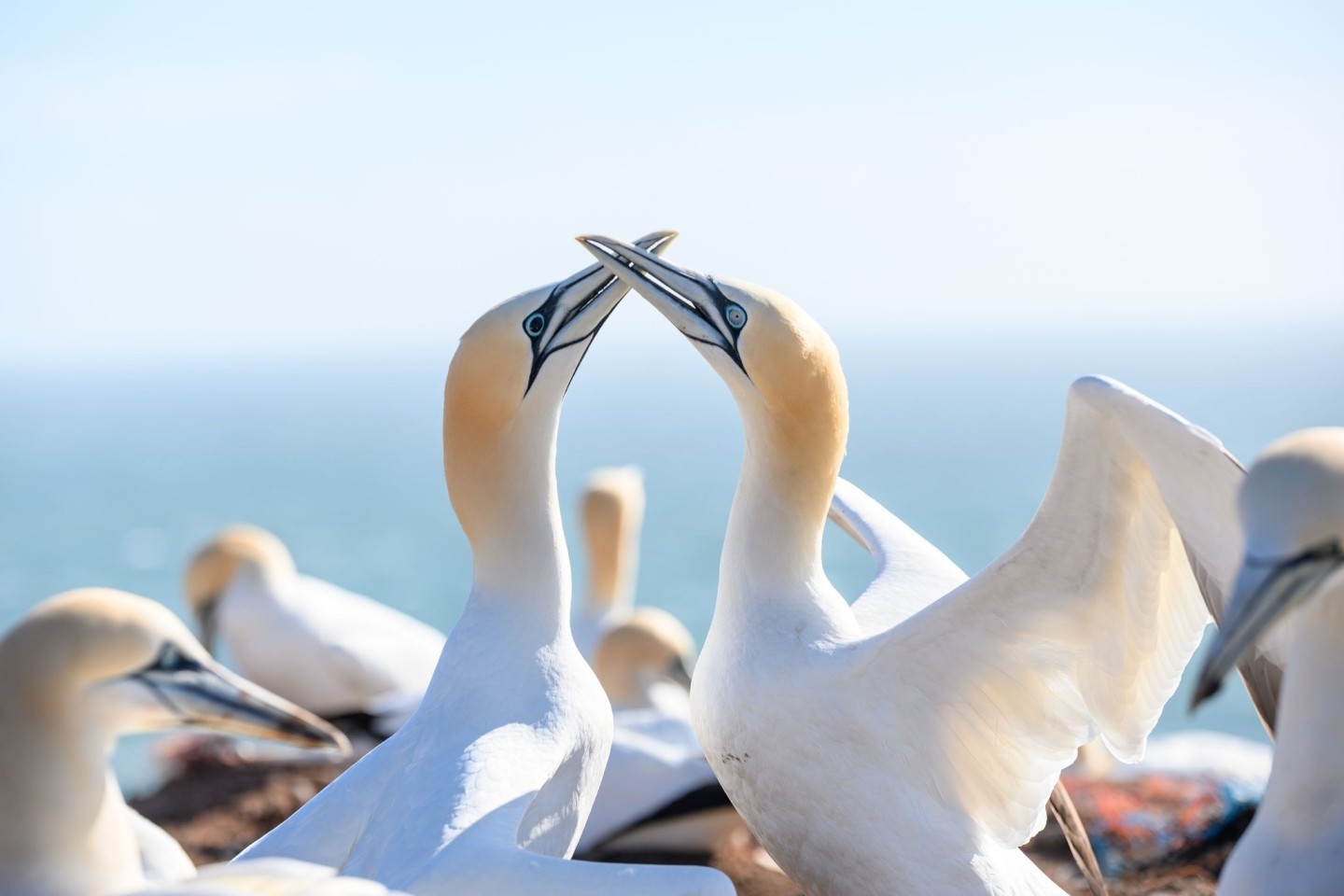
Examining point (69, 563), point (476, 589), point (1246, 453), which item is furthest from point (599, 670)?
point (1246, 453)

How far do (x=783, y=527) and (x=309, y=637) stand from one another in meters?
4.97

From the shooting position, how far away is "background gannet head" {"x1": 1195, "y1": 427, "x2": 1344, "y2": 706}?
3090 mm

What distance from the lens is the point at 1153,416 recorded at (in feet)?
12.1

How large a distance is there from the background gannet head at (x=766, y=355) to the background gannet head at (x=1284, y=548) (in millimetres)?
1461

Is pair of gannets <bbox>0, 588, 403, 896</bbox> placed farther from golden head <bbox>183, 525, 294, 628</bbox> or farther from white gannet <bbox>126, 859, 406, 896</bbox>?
golden head <bbox>183, 525, 294, 628</bbox>

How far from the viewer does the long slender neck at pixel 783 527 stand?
446cm

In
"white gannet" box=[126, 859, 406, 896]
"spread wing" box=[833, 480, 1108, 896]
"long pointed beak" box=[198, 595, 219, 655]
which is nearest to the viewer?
"white gannet" box=[126, 859, 406, 896]

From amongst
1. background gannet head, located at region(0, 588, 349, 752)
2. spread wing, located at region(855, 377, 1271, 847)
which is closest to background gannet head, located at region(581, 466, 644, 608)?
spread wing, located at region(855, 377, 1271, 847)

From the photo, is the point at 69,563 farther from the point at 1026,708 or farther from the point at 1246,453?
the point at 1026,708

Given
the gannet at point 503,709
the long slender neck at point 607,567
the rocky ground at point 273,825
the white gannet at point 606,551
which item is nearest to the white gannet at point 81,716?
the gannet at point 503,709

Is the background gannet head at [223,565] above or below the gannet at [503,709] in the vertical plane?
below

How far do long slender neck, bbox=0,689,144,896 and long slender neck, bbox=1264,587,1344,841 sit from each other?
2.67 metres

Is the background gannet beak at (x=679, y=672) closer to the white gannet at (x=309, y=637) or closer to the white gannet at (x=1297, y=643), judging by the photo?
the white gannet at (x=309, y=637)

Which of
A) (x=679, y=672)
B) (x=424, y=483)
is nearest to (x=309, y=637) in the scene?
(x=679, y=672)
